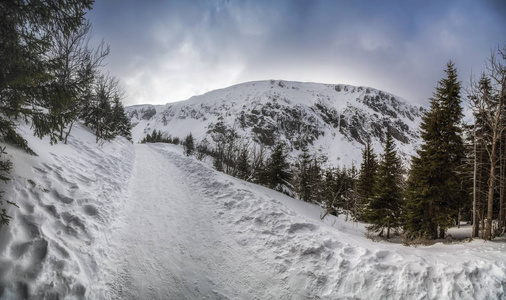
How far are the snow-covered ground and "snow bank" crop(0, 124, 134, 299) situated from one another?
0.02 m

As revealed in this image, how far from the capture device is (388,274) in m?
4.73

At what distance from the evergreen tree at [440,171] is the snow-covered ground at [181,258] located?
924cm

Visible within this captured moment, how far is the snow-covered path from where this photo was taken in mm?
4312

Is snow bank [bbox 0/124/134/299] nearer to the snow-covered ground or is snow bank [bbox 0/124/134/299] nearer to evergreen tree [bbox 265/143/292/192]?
the snow-covered ground

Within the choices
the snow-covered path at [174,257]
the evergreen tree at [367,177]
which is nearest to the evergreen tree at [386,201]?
the evergreen tree at [367,177]

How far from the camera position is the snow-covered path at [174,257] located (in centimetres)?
431

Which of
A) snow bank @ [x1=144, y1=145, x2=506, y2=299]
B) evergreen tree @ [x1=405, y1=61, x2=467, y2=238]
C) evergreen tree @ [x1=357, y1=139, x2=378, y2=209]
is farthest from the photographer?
evergreen tree @ [x1=357, y1=139, x2=378, y2=209]

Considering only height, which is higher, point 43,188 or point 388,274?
point 43,188

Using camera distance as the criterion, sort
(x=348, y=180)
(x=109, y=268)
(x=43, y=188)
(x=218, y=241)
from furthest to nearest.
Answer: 1. (x=348, y=180)
2. (x=218, y=241)
3. (x=43, y=188)
4. (x=109, y=268)

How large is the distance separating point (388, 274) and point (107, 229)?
7.15 m

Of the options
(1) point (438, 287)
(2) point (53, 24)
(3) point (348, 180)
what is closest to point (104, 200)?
(2) point (53, 24)

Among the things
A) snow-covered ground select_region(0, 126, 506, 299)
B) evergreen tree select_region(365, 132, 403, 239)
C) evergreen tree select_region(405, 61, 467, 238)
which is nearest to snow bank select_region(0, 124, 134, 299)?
snow-covered ground select_region(0, 126, 506, 299)

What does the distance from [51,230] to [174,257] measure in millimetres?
2621

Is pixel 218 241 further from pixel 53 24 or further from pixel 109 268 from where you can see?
pixel 53 24
